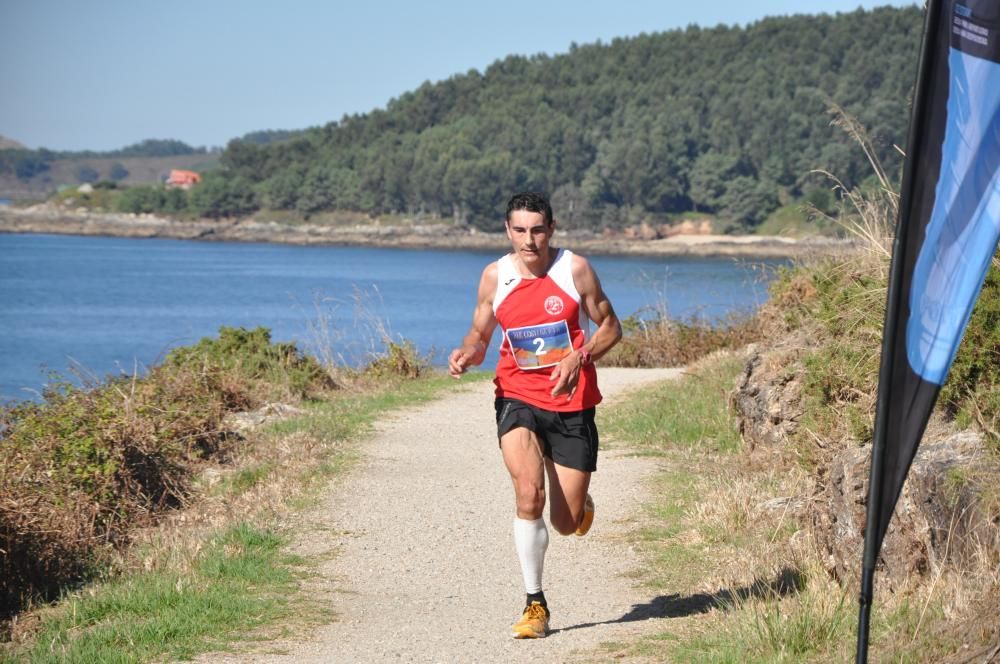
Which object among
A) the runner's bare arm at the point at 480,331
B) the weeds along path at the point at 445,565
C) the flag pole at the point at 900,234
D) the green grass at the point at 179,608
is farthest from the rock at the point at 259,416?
the flag pole at the point at 900,234

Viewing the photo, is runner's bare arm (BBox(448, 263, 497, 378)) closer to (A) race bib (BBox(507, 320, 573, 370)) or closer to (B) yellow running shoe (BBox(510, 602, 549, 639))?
(A) race bib (BBox(507, 320, 573, 370))

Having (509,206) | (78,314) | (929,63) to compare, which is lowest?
(78,314)

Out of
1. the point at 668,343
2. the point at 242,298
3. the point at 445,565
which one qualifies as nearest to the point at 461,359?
the point at 445,565

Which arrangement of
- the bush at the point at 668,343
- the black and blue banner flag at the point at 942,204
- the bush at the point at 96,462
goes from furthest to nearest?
the bush at the point at 668,343, the bush at the point at 96,462, the black and blue banner flag at the point at 942,204

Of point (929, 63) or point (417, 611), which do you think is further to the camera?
point (417, 611)

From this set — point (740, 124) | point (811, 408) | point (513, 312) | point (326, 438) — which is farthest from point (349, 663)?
point (740, 124)

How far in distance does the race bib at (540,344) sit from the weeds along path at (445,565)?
1250 mm

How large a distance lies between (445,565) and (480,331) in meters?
2.00

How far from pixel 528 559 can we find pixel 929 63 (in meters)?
3.17

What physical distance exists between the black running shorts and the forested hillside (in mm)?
123689

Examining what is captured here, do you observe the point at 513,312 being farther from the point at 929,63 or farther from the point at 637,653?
the point at 929,63

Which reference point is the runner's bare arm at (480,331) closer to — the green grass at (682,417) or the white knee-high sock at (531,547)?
the white knee-high sock at (531,547)

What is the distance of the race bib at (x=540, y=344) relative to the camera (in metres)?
5.89

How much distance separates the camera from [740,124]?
157 meters
